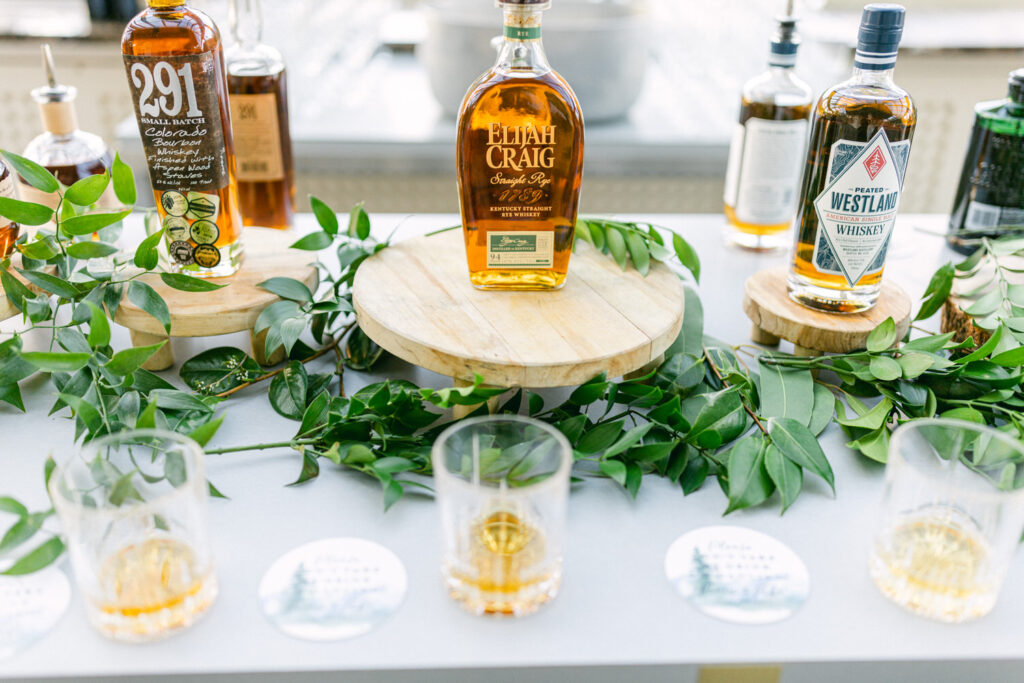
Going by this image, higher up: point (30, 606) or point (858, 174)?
point (858, 174)

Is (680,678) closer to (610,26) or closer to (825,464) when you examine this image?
(825,464)

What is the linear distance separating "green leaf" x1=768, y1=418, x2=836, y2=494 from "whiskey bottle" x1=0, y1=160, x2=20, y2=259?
0.64 m

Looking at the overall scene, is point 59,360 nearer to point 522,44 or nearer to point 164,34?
point 164,34

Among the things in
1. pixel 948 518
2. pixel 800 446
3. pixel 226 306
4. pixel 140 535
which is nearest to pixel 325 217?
pixel 226 306

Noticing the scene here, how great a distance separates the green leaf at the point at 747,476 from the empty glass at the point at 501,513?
0.45ft

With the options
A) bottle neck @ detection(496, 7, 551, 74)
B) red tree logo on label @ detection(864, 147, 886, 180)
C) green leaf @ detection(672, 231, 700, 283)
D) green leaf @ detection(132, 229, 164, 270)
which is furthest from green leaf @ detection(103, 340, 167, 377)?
red tree logo on label @ detection(864, 147, 886, 180)

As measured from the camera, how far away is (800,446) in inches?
23.9

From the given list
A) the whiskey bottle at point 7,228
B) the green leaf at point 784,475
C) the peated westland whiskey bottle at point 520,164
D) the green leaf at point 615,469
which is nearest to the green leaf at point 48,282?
the whiskey bottle at point 7,228

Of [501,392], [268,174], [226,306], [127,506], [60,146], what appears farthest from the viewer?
[268,174]

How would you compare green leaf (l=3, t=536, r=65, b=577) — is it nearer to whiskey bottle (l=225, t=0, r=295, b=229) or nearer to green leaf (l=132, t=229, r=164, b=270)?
green leaf (l=132, t=229, r=164, b=270)

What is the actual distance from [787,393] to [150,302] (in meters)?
0.50

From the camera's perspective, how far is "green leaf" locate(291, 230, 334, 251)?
2.50 feet

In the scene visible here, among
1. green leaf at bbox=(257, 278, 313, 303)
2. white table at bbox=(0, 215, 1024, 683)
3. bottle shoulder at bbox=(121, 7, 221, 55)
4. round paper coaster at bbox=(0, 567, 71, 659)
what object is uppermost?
bottle shoulder at bbox=(121, 7, 221, 55)

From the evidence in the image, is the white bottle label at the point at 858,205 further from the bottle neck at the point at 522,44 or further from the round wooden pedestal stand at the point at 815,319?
the bottle neck at the point at 522,44
